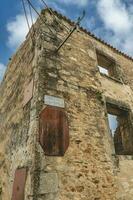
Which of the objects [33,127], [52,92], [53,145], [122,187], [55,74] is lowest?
[122,187]

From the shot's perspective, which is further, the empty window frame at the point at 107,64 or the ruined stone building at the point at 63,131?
the empty window frame at the point at 107,64

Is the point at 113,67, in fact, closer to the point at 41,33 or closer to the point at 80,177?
the point at 41,33

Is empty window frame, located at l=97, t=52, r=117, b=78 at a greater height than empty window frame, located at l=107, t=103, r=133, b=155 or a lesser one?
greater

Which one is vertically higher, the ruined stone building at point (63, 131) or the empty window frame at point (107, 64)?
the empty window frame at point (107, 64)

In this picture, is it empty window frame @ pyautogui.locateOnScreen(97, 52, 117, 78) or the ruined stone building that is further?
empty window frame @ pyautogui.locateOnScreen(97, 52, 117, 78)

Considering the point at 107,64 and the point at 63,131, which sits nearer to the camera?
the point at 63,131

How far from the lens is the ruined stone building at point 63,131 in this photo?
336 centimetres

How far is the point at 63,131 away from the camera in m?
3.82

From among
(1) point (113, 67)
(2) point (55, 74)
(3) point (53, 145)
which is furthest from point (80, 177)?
(1) point (113, 67)

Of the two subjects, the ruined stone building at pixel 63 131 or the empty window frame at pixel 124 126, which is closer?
the ruined stone building at pixel 63 131

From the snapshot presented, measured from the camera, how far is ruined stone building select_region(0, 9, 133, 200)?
3357 mm

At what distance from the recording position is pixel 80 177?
355 centimetres

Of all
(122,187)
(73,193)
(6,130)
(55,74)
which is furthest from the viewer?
(6,130)

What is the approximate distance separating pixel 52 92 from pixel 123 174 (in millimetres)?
2383
